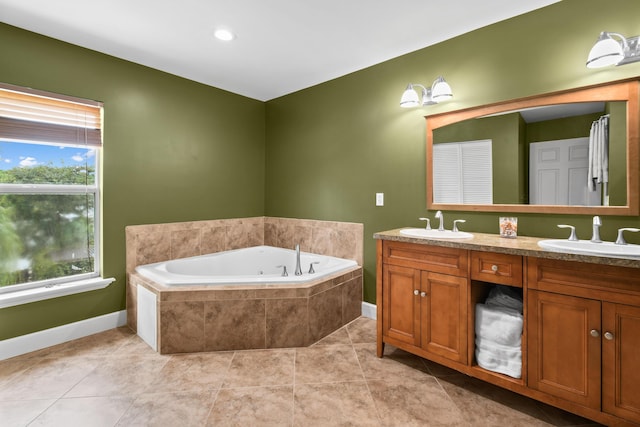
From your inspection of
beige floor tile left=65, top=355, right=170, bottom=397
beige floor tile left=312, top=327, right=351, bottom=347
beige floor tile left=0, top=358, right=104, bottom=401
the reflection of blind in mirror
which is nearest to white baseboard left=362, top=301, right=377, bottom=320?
beige floor tile left=312, top=327, right=351, bottom=347

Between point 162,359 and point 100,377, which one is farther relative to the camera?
point 162,359

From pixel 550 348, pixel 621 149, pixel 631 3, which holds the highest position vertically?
pixel 631 3

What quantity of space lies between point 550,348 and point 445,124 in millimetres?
1651

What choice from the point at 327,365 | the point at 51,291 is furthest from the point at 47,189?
the point at 327,365

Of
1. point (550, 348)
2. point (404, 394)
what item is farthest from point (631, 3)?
point (404, 394)

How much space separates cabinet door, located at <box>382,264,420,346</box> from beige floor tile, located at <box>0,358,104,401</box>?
201cm

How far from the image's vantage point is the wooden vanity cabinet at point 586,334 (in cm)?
141

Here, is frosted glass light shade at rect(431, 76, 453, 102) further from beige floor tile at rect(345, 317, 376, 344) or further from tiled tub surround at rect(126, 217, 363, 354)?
beige floor tile at rect(345, 317, 376, 344)

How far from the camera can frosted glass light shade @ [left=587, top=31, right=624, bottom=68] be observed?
1.70m

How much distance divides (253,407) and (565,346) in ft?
5.30

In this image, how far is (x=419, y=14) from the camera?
2.19m

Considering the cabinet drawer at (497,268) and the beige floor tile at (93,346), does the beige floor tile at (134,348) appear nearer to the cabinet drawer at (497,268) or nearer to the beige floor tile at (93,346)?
the beige floor tile at (93,346)

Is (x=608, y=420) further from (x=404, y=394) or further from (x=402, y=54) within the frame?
(x=402, y=54)

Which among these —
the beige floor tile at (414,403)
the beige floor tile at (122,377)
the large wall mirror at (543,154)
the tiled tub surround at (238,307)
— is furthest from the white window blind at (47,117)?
the beige floor tile at (414,403)
